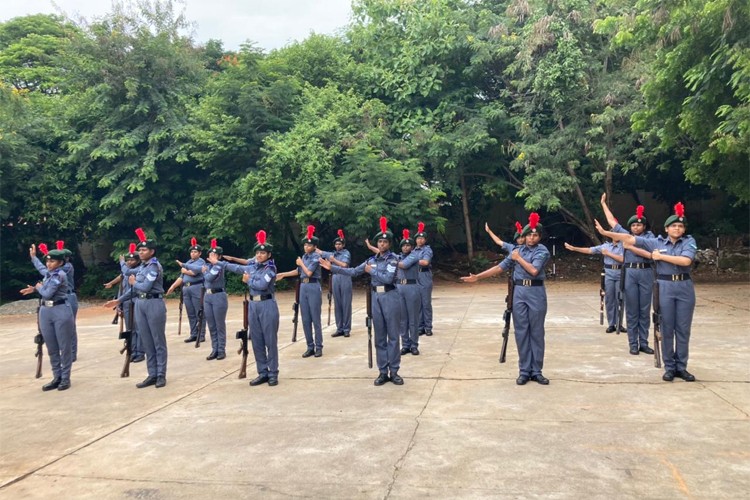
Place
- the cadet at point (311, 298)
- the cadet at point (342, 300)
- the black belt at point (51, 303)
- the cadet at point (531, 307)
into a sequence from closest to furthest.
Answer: the cadet at point (531, 307)
the black belt at point (51, 303)
the cadet at point (311, 298)
the cadet at point (342, 300)

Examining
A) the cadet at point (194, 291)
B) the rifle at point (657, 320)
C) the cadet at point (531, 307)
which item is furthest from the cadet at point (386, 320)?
the cadet at point (194, 291)

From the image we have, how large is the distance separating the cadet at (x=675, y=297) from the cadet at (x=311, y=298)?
4646mm

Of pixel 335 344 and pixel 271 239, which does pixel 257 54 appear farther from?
pixel 335 344

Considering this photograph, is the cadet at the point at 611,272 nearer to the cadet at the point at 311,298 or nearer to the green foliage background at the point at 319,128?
the cadet at the point at 311,298

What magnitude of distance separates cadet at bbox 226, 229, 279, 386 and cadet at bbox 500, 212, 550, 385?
285 cm

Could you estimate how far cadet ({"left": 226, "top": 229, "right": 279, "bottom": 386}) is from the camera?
22.1ft

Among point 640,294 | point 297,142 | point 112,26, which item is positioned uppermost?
point 112,26

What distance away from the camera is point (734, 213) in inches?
929

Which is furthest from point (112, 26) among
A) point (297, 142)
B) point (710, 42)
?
point (710, 42)

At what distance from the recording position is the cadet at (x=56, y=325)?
277 inches

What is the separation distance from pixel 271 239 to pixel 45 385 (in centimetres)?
1345

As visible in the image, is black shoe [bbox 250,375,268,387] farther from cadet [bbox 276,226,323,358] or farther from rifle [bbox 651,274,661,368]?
rifle [bbox 651,274,661,368]

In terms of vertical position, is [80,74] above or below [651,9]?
above

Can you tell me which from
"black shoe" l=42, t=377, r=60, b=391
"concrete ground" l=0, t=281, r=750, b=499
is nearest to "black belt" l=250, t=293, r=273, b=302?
"concrete ground" l=0, t=281, r=750, b=499
